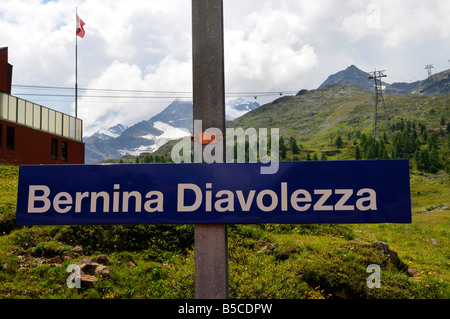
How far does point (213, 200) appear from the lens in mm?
3609

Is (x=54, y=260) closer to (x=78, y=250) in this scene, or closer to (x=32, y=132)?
(x=78, y=250)

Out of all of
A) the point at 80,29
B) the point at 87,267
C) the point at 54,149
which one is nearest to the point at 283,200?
the point at 87,267

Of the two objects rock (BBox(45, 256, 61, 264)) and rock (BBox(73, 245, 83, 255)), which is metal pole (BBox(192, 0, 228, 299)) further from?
rock (BBox(73, 245, 83, 255))

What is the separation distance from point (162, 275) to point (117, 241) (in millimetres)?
2251

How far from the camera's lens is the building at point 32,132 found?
38844mm

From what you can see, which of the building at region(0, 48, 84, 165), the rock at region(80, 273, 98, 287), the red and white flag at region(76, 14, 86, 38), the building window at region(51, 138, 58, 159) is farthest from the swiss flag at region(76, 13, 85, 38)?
the rock at region(80, 273, 98, 287)

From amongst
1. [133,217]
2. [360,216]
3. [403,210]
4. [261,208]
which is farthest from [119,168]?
[403,210]

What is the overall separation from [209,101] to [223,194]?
3.00 feet

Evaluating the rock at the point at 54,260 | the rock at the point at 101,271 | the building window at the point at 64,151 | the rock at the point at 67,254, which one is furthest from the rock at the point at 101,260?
the building window at the point at 64,151

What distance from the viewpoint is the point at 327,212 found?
11.7ft

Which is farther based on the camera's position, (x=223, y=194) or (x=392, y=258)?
(x=392, y=258)

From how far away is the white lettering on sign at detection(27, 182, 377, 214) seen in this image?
357cm

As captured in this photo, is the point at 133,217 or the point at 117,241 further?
the point at 117,241

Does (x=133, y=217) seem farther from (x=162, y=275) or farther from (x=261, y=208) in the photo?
(x=162, y=275)
